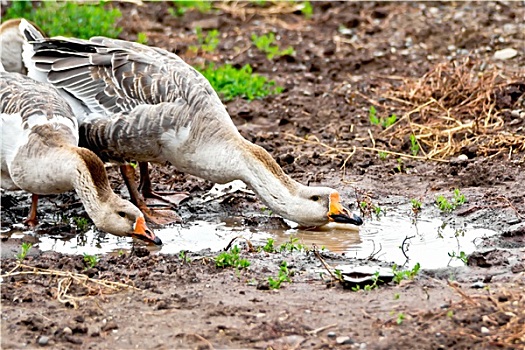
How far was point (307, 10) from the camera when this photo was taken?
15.1 meters

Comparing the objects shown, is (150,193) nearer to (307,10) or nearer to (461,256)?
(461,256)

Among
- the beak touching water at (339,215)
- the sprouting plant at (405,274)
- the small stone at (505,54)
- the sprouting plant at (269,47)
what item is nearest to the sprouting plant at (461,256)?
the sprouting plant at (405,274)

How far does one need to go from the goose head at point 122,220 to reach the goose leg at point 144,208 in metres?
1.09

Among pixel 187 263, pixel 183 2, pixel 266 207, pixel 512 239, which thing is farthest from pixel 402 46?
pixel 187 263

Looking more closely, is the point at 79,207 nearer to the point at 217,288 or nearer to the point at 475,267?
the point at 217,288

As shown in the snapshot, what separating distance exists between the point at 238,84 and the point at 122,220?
481 cm

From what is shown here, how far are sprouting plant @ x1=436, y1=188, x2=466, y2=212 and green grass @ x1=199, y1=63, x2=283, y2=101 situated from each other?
3657mm

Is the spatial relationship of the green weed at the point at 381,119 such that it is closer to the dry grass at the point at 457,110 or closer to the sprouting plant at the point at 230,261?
the dry grass at the point at 457,110

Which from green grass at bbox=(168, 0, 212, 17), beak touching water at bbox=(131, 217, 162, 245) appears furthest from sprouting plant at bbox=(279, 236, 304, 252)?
green grass at bbox=(168, 0, 212, 17)

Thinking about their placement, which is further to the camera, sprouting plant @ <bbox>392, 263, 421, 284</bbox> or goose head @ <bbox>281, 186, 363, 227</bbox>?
goose head @ <bbox>281, 186, 363, 227</bbox>

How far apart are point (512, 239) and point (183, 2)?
886 cm

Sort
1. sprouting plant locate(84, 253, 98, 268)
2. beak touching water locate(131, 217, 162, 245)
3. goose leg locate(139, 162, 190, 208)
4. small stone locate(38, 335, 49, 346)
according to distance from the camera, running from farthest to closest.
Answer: goose leg locate(139, 162, 190, 208) < beak touching water locate(131, 217, 162, 245) < sprouting plant locate(84, 253, 98, 268) < small stone locate(38, 335, 49, 346)

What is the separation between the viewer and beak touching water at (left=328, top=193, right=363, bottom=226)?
7848 mm

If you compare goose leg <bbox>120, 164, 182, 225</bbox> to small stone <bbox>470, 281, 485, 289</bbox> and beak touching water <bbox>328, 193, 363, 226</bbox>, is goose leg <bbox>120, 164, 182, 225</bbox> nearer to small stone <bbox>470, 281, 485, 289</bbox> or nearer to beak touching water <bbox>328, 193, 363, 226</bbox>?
beak touching water <bbox>328, 193, 363, 226</bbox>
